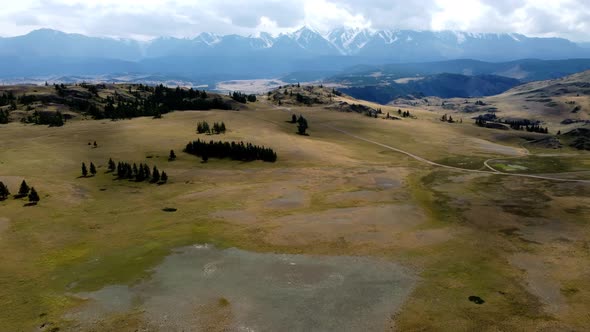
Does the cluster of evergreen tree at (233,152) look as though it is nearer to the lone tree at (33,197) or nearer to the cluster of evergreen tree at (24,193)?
the cluster of evergreen tree at (24,193)

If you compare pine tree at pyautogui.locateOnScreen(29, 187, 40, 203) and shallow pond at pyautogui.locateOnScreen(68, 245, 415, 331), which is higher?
pine tree at pyautogui.locateOnScreen(29, 187, 40, 203)

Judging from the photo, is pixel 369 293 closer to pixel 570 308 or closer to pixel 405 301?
pixel 405 301

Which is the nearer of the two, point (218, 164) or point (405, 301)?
point (405, 301)

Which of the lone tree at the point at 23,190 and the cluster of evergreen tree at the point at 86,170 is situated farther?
the cluster of evergreen tree at the point at 86,170

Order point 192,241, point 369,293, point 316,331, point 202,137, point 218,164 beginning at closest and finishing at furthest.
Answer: point 316,331 < point 369,293 < point 192,241 < point 218,164 < point 202,137

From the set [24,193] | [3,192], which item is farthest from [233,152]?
[3,192]

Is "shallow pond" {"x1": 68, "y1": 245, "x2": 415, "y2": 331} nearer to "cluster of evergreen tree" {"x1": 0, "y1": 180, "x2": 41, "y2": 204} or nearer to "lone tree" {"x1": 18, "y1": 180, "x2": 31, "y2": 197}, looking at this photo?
"cluster of evergreen tree" {"x1": 0, "y1": 180, "x2": 41, "y2": 204}

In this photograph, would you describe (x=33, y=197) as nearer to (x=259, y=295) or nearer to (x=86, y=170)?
(x=86, y=170)

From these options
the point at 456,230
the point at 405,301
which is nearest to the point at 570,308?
the point at 405,301

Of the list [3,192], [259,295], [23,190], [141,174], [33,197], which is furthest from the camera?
[141,174]

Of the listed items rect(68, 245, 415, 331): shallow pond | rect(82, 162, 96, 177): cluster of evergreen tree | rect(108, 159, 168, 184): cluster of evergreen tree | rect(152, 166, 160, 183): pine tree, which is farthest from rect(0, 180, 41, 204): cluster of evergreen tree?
rect(68, 245, 415, 331): shallow pond

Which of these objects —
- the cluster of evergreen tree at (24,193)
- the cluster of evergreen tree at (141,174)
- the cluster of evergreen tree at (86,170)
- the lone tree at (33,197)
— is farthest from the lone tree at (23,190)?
the cluster of evergreen tree at (141,174)
